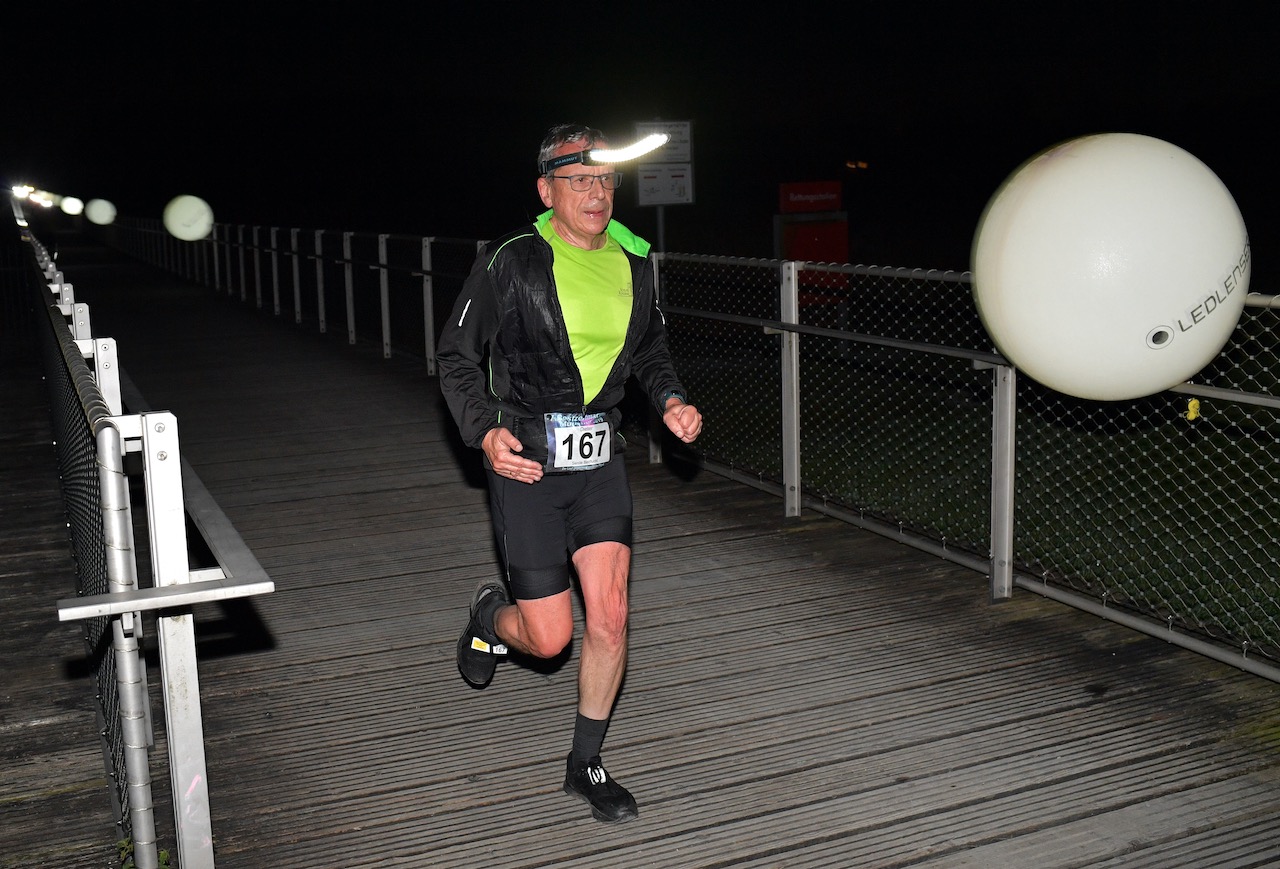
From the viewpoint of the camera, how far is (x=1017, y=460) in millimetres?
9188

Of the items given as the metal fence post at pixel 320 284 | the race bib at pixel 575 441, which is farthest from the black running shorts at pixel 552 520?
the metal fence post at pixel 320 284

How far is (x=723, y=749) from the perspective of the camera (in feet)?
13.8

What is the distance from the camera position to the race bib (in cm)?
375

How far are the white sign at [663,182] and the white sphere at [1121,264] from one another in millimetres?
9559

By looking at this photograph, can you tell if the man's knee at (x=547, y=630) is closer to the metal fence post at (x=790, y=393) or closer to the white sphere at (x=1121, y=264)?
the white sphere at (x=1121, y=264)

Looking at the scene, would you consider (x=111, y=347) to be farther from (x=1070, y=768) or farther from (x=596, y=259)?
(x=1070, y=768)

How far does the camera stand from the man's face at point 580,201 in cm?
369

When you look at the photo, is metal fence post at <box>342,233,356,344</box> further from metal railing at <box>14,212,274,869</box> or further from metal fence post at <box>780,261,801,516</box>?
metal railing at <box>14,212,274,869</box>

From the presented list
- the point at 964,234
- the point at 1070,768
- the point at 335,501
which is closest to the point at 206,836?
the point at 1070,768

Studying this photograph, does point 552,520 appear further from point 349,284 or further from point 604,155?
point 349,284

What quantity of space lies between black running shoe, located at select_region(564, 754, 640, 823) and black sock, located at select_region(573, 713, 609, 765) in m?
0.02

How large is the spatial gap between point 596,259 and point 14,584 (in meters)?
4.01

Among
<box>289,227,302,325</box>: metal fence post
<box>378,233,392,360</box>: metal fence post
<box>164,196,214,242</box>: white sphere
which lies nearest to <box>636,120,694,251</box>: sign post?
<box>378,233,392,360</box>: metal fence post

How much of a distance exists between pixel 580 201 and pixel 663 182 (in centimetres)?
1008
